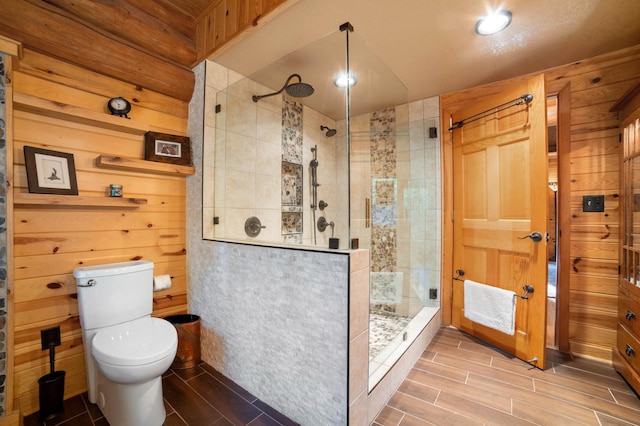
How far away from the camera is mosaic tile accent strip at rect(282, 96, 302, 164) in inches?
85.0

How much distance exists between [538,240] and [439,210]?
2.80 ft

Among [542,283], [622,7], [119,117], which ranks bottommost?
[542,283]

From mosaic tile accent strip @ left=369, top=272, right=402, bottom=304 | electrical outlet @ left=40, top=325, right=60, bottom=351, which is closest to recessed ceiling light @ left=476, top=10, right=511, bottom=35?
mosaic tile accent strip @ left=369, top=272, right=402, bottom=304

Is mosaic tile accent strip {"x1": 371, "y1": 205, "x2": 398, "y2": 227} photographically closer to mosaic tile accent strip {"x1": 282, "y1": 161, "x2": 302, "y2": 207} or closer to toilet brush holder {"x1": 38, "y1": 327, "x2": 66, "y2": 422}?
mosaic tile accent strip {"x1": 282, "y1": 161, "x2": 302, "y2": 207}

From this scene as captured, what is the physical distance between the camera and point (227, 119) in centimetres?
208

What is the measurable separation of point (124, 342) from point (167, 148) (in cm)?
126

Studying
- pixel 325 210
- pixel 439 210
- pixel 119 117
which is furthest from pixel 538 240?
pixel 119 117

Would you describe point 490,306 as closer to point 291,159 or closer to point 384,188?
point 384,188

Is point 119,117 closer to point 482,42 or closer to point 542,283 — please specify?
point 482,42

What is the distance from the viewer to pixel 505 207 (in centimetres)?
215

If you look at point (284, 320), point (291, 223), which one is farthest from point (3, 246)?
point (291, 223)

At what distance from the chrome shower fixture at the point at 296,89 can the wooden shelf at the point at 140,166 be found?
0.77m

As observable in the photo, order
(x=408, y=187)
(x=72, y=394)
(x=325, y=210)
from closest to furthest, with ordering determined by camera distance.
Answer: (x=72, y=394) < (x=325, y=210) < (x=408, y=187)

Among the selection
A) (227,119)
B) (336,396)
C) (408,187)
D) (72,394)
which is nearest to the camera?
(336,396)
